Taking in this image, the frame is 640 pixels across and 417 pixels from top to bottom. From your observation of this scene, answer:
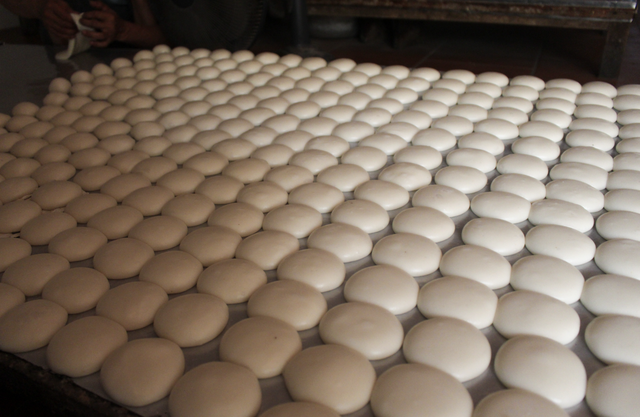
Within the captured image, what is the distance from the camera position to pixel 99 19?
7.14 feet

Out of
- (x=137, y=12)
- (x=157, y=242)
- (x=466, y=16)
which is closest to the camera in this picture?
(x=157, y=242)

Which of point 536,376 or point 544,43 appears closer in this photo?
point 536,376

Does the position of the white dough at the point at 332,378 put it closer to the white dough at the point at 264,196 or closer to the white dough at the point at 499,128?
the white dough at the point at 264,196

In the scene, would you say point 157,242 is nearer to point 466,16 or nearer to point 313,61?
point 313,61

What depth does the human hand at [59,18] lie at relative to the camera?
83.6 inches

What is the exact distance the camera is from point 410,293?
0.80 metres

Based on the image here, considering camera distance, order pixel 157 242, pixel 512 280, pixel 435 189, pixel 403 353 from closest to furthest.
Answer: pixel 403 353 < pixel 512 280 < pixel 157 242 < pixel 435 189

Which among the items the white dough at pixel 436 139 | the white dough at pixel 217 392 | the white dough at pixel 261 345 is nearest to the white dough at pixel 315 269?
the white dough at pixel 261 345

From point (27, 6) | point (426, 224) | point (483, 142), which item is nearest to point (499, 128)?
point (483, 142)

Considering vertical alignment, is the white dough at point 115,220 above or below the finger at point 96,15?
below

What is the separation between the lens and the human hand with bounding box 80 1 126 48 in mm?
2143

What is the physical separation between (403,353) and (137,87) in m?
1.43

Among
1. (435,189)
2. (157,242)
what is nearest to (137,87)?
(157,242)

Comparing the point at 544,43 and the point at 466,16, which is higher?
the point at 466,16
